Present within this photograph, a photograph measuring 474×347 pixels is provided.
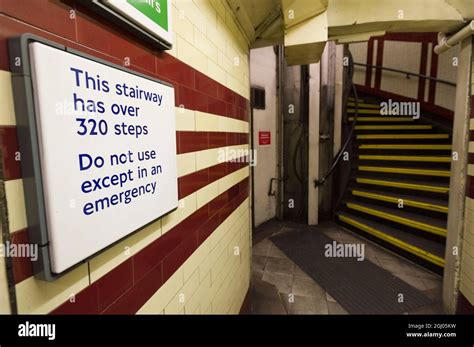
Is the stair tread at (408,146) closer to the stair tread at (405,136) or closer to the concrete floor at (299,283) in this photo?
the stair tread at (405,136)

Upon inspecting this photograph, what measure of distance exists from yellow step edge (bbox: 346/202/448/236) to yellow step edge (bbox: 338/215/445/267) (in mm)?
239

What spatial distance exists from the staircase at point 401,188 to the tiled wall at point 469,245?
0.70 metres

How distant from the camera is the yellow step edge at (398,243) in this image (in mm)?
2852

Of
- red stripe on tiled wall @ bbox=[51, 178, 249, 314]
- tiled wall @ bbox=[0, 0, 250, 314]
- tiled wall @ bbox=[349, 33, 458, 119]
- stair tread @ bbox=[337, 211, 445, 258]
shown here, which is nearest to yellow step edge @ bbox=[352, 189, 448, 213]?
stair tread @ bbox=[337, 211, 445, 258]

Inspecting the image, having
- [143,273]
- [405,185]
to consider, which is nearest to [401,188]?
[405,185]

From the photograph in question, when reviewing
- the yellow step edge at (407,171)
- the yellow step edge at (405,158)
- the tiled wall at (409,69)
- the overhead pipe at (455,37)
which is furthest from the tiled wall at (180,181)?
the tiled wall at (409,69)

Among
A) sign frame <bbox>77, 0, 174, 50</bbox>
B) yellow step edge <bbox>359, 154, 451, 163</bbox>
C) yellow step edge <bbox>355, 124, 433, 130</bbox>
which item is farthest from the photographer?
yellow step edge <bbox>355, 124, 433, 130</bbox>

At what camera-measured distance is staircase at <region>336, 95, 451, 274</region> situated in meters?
3.19

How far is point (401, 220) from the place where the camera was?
3.46 meters

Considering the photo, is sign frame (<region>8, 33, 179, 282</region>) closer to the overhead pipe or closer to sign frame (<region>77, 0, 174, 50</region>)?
sign frame (<region>77, 0, 174, 50</region>)

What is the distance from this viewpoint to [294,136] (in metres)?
4.73

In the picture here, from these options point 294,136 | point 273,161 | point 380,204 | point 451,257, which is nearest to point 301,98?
point 294,136

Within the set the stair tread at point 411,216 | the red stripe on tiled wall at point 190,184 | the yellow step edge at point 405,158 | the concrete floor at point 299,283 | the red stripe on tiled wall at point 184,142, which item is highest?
the red stripe on tiled wall at point 184,142
